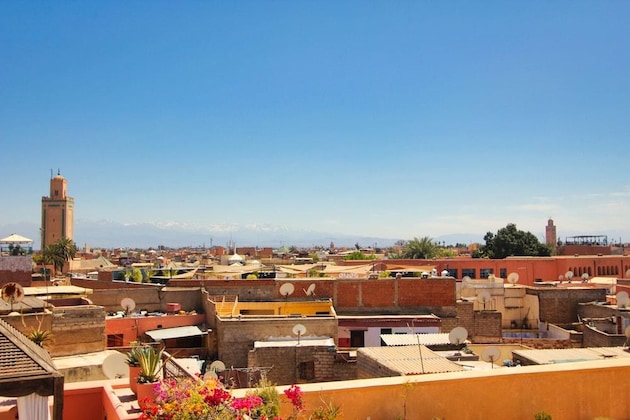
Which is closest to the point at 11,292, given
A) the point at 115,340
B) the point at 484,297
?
the point at 115,340

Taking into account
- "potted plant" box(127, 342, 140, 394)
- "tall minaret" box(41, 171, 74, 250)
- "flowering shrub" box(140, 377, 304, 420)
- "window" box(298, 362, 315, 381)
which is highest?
"tall minaret" box(41, 171, 74, 250)

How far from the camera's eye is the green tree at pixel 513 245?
2500 inches

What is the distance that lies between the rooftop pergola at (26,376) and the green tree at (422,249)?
61296 mm

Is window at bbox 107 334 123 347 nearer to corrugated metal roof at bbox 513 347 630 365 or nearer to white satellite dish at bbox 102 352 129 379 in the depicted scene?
white satellite dish at bbox 102 352 129 379

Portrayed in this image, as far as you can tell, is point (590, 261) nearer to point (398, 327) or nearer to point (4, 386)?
point (398, 327)

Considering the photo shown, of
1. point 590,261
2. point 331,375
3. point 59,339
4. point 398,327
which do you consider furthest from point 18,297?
point 590,261

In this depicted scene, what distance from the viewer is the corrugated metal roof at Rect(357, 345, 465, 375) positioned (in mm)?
9867

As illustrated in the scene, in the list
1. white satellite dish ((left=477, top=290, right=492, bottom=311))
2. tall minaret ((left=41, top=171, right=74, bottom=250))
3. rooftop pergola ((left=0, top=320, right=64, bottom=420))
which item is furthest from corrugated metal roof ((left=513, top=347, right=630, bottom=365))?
tall minaret ((left=41, top=171, right=74, bottom=250))

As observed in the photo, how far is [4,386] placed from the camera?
5.86 m

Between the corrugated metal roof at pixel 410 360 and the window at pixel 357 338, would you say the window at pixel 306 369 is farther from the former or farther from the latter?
the corrugated metal roof at pixel 410 360

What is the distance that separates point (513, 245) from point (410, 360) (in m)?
56.9

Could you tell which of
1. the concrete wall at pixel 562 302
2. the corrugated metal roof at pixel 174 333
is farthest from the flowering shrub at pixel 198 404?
the concrete wall at pixel 562 302

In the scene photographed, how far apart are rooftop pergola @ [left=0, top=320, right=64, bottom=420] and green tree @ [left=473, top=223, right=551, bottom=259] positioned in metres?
62.6

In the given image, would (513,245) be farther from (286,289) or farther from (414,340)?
(414,340)
